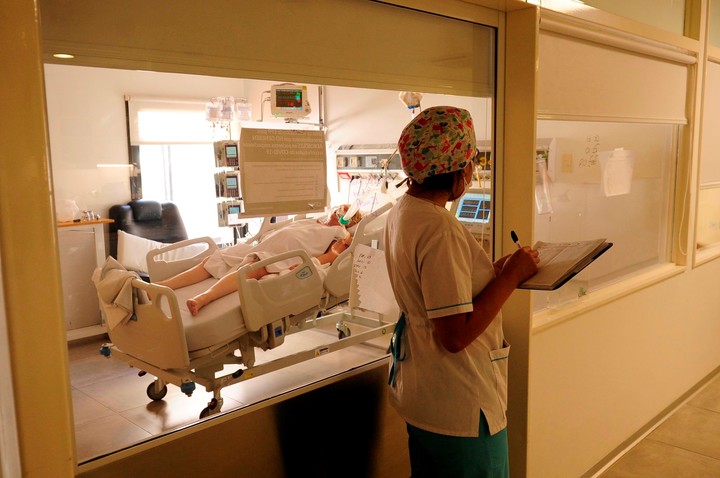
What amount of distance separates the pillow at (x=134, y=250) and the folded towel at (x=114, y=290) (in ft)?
0.06

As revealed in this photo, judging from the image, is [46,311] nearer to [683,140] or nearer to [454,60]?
[454,60]

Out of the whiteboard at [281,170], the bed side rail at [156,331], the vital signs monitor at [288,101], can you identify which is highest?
the vital signs monitor at [288,101]

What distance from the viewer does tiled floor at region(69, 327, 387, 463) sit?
1395 millimetres

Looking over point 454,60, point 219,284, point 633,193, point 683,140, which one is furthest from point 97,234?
point 683,140

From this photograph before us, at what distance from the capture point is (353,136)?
2113 mm

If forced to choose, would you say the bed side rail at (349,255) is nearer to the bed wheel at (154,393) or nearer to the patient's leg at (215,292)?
the patient's leg at (215,292)

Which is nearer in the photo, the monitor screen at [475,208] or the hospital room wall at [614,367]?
the monitor screen at [475,208]

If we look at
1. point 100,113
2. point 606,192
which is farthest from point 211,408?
point 606,192

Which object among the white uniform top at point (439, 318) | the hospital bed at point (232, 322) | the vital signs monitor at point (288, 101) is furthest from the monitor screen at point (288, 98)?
the white uniform top at point (439, 318)

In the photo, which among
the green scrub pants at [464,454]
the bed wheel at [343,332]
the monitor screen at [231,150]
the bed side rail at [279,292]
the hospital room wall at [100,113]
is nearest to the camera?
the hospital room wall at [100,113]

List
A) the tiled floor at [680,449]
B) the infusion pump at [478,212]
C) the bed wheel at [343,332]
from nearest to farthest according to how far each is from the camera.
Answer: the bed wheel at [343,332], the infusion pump at [478,212], the tiled floor at [680,449]

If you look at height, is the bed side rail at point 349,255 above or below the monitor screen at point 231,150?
→ below

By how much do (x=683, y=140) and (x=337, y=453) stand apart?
8.08ft

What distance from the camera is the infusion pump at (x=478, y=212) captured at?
228cm
